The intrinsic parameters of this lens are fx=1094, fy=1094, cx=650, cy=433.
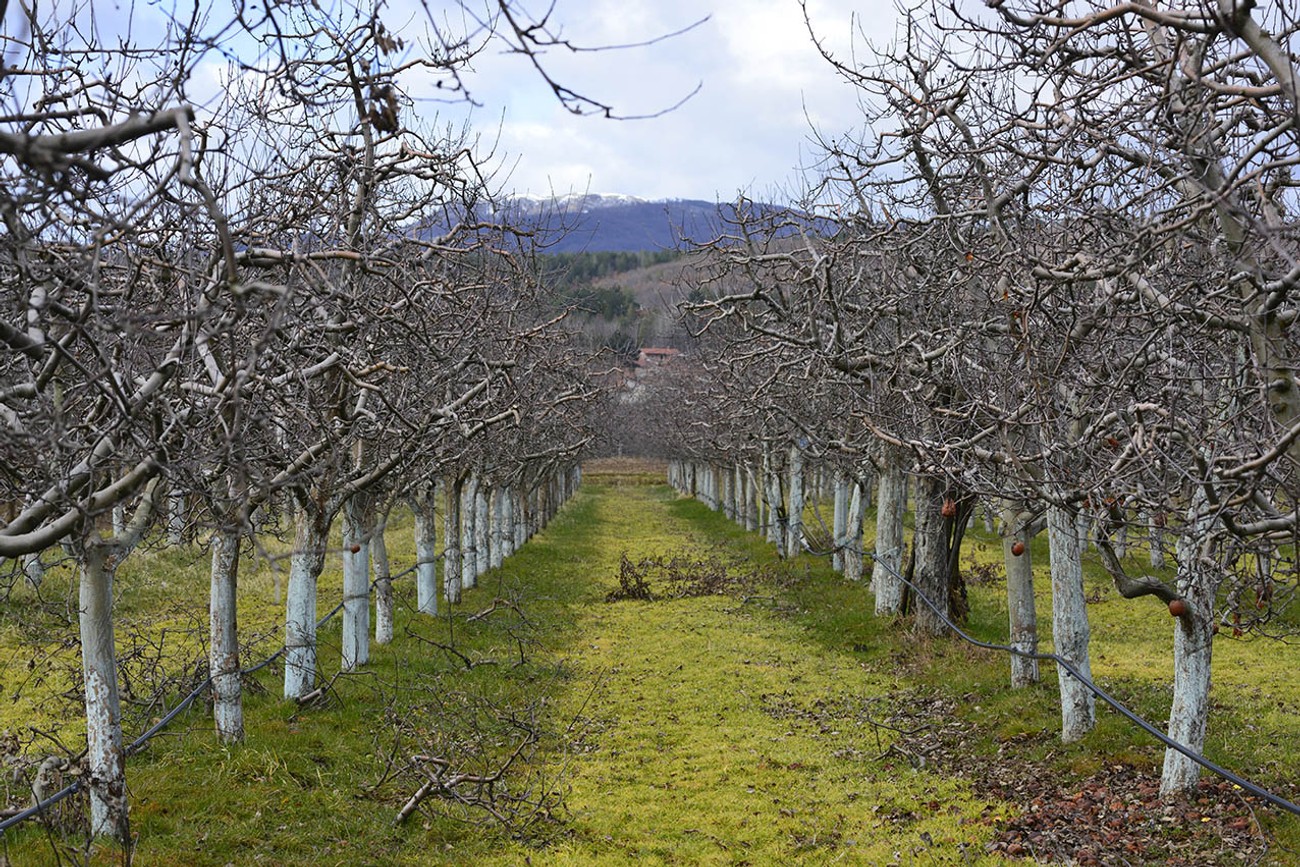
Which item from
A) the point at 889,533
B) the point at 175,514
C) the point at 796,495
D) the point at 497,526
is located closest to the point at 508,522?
the point at 497,526

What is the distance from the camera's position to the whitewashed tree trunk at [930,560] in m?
16.3

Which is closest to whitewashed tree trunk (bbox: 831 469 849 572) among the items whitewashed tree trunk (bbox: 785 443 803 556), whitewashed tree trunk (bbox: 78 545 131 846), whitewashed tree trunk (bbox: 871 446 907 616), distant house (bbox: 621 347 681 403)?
whitewashed tree trunk (bbox: 785 443 803 556)

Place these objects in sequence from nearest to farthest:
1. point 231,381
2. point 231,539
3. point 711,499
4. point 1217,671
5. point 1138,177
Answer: point 231,381
point 1138,177
point 231,539
point 1217,671
point 711,499

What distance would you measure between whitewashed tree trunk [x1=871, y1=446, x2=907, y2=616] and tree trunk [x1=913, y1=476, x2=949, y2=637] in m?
1.44

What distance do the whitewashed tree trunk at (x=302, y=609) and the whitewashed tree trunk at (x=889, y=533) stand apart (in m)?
9.89

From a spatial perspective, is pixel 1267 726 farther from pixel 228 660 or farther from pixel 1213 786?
pixel 228 660

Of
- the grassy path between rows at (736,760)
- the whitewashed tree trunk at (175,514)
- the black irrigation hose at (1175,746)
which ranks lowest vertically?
the grassy path between rows at (736,760)

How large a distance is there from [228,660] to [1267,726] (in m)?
10.6

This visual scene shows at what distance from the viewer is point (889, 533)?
20625mm

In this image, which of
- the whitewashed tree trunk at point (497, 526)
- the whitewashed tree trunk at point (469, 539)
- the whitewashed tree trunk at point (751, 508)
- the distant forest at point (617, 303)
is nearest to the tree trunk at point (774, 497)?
the whitewashed tree trunk at point (751, 508)

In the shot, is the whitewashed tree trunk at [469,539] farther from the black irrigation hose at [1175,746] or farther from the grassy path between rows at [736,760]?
the black irrigation hose at [1175,746]

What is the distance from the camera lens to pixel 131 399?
4875 millimetres

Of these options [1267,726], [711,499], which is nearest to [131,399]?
[1267,726]

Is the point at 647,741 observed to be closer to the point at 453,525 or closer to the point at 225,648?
the point at 225,648
